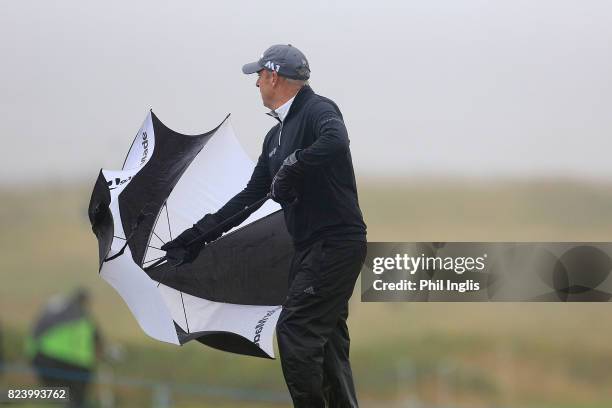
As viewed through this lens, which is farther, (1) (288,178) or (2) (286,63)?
(2) (286,63)

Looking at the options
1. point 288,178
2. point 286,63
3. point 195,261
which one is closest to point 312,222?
point 288,178

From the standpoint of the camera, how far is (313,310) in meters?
3.12

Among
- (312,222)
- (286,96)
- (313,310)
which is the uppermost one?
(286,96)

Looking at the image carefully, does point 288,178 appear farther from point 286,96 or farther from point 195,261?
point 195,261

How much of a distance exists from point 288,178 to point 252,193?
492mm

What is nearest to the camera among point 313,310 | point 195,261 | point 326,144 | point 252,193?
point 326,144

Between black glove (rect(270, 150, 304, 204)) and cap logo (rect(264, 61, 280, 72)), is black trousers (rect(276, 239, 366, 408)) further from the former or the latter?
cap logo (rect(264, 61, 280, 72))

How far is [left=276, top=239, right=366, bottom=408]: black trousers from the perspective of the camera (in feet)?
10.1

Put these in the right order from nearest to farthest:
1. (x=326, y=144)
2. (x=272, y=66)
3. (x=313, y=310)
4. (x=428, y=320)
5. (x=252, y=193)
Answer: (x=326, y=144) < (x=313, y=310) < (x=272, y=66) < (x=252, y=193) < (x=428, y=320)

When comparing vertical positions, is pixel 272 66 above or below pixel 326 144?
above

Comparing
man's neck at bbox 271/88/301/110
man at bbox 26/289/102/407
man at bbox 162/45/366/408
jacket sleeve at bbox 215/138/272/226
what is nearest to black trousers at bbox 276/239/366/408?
man at bbox 162/45/366/408

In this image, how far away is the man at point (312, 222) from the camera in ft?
10.0

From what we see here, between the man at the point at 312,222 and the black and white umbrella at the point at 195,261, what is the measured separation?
1.66 ft

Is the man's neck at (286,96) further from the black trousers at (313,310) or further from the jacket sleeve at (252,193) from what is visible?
the black trousers at (313,310)
